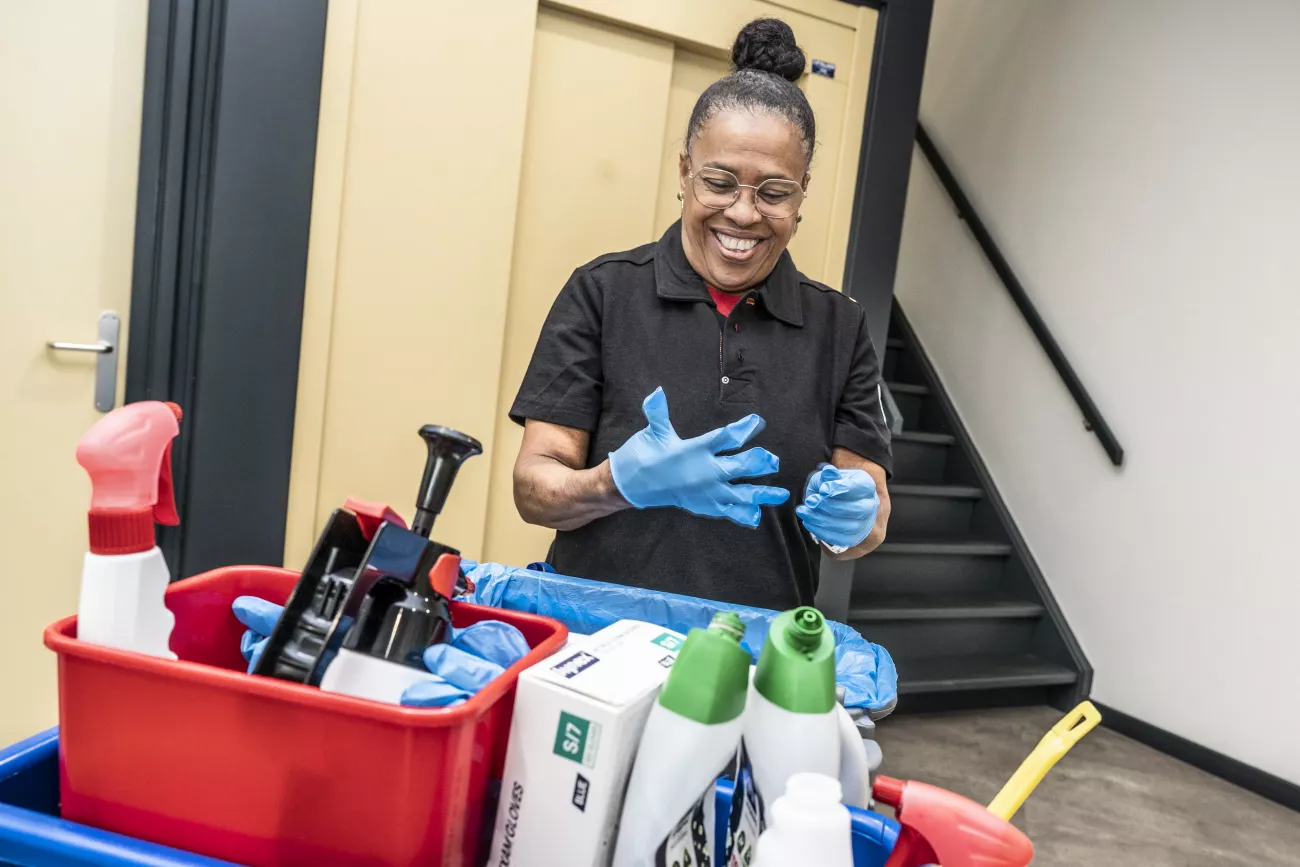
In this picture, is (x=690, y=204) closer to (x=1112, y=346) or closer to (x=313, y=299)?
(x=313, y=299)

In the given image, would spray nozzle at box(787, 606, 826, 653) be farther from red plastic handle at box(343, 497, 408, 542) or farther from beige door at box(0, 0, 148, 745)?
beige door at box(0, 0, 148, 745)

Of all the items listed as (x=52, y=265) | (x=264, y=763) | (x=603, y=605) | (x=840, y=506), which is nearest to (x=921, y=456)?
(x=840, y=506)

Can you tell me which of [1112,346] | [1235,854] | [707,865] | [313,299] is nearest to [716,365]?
[707,865]

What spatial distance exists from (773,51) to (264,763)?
1062 mm

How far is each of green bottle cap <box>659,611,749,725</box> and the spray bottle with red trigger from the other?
277 millimetres

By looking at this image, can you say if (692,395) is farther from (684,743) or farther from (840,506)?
(684,743)

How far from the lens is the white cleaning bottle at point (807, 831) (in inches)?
15.8

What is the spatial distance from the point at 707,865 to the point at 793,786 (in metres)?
0.13

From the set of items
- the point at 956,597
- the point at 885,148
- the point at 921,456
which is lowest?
the point at 956,597

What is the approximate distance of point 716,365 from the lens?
115 centimetres

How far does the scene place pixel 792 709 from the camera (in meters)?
0.45

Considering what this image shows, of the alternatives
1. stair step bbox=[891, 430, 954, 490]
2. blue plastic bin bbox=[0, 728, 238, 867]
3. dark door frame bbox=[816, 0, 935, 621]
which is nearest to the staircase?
stair step bbox=[891, 430, 954, 490]

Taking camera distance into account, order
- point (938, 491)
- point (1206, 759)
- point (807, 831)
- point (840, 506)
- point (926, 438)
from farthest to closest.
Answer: point (926, 438), point (938, 491), point (1206, 759), point (840, 506), point (807, 831)

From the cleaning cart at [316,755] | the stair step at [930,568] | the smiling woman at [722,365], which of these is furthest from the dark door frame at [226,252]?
the stair step at [930,568]
